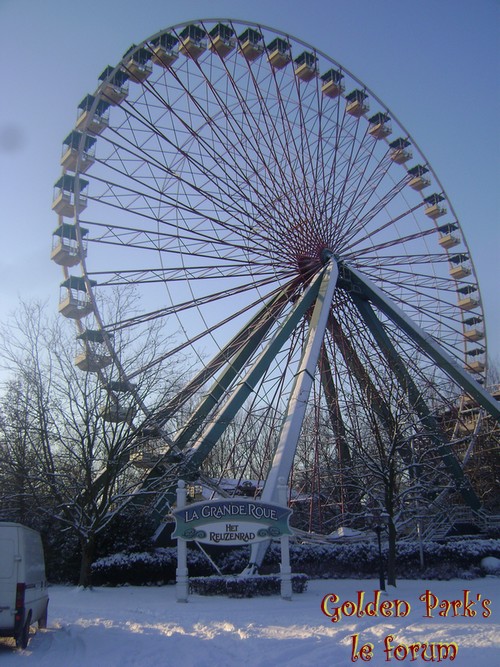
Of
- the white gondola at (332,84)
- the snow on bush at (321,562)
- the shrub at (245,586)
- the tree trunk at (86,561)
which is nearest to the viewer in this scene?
the shrub at (245,586)

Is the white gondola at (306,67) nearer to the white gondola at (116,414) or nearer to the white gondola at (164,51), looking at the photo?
the white gondola at (164,51)

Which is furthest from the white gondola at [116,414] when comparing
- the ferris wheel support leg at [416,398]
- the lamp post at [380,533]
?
the ferris wheel support leg at [416,398]

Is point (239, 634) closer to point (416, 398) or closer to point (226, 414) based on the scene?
point (226, 414)

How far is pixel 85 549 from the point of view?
16.8 metres

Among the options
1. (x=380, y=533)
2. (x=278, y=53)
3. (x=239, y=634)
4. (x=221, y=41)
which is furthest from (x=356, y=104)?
(x=239, y=634)

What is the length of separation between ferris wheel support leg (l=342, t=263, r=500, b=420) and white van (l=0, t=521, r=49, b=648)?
1582 centimetres

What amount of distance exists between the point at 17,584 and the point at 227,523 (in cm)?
647

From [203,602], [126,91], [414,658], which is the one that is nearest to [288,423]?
[203,602]

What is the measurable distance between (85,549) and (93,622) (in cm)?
572

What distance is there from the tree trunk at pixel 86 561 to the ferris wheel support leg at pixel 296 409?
13.6ft

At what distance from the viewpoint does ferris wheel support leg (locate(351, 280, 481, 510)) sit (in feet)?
71.7

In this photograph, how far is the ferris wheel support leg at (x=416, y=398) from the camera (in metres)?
21.9

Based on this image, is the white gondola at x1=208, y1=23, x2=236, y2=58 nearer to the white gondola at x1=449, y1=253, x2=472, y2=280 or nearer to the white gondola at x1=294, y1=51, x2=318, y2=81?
the white gondola at x1=294, y1=51, x2=318, y2=81

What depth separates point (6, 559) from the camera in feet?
27.8
